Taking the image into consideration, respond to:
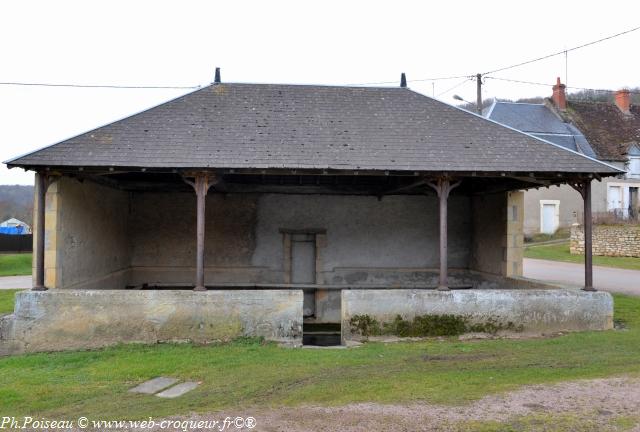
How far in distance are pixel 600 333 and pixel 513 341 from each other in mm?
1484

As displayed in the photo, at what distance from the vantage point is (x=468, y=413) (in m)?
4.73

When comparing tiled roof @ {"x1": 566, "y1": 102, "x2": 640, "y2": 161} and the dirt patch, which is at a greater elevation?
tiled roof @ {"x1": 566, "y1": 102, "x2": 640, "y2": 161}

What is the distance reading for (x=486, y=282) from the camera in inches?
456

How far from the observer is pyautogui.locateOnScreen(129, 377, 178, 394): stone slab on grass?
577cm

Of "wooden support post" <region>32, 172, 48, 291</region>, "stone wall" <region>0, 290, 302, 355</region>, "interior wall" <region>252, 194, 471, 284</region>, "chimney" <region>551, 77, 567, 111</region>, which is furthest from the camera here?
"chimney" <region>551, 77, 567, 111</region>

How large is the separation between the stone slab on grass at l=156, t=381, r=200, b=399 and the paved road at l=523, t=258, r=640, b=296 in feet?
30.2

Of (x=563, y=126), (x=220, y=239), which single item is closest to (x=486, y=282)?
(x=220, y=239)

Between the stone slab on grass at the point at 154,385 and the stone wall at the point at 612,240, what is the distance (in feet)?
70.6

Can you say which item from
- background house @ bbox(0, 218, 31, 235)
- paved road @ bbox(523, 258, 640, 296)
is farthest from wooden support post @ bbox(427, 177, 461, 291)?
background house @ bbox(0, 218, 31, 235)

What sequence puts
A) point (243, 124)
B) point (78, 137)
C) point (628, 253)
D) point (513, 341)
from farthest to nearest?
point (628, 253)
point (243, 124)
point (78, 137)
point (513, 341)

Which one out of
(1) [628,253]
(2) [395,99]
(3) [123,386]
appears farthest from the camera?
(1) [628,253]

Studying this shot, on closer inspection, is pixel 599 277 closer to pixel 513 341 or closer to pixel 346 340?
pixel 513 341

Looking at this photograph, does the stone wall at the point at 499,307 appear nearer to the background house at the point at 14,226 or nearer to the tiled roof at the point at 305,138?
the tiled roof at the point at 305,138

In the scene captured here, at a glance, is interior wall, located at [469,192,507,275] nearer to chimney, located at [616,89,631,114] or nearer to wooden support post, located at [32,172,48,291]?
wooden support post, located at [32,172,48,291]
